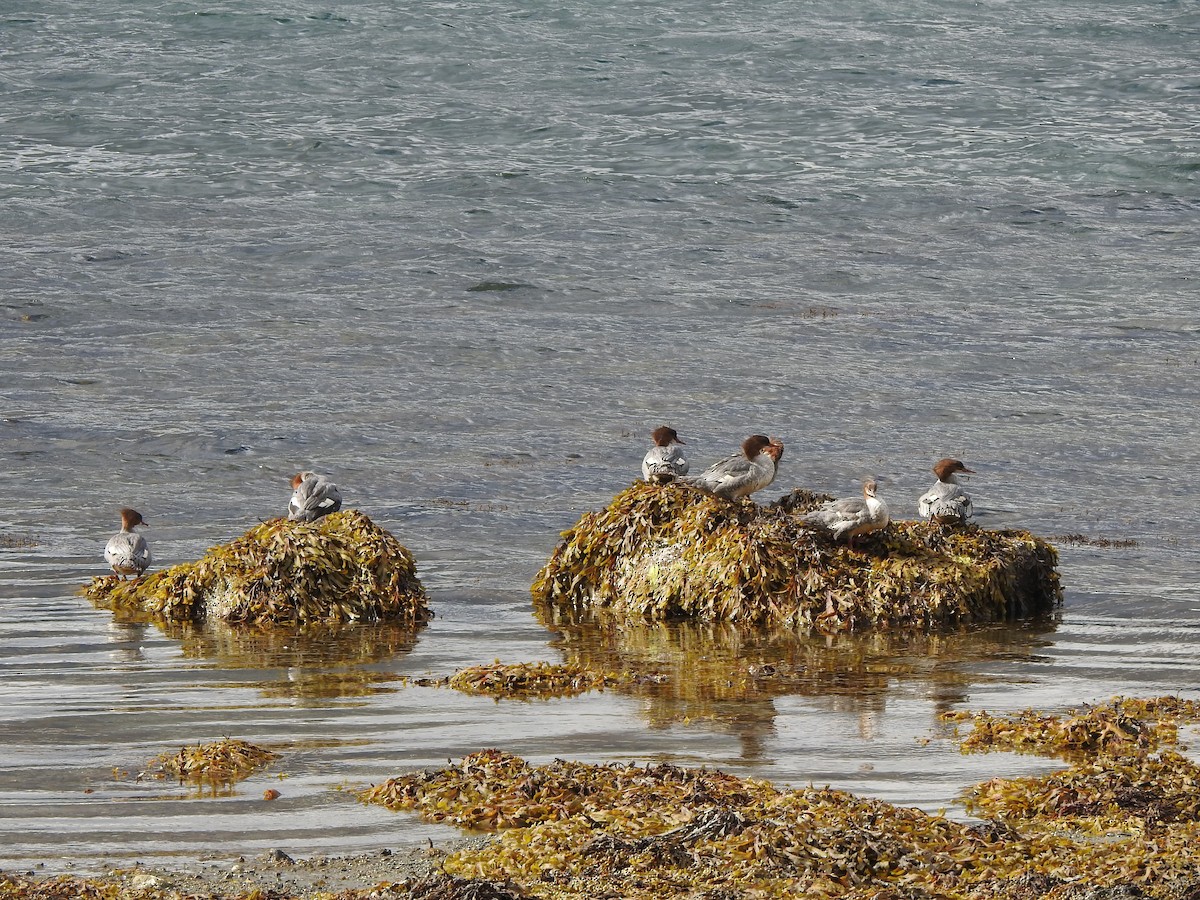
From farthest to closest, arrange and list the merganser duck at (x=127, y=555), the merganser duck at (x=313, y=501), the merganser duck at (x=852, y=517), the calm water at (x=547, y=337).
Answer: the merganser duck at (x=313, y=501), the merganser duck at (x=127, y=555), the merganser duck at (x=852, y=517), the calm water at (x=547, y=337)

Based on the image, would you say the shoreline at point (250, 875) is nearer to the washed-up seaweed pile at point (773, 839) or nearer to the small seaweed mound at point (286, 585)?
the washed-up seaweed pile at point (773, 839)

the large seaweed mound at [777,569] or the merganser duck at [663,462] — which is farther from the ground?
the merganser duck at [663,462]

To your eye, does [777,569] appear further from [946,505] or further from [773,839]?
[773,839]

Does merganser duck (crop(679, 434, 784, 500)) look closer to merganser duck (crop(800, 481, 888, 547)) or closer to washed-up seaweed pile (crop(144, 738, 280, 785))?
merganser duck (crop(800, 481, 888, 547))

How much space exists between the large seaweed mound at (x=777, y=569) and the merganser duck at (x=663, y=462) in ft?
1.42

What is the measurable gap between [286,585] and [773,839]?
4997mm

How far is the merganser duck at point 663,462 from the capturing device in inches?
435

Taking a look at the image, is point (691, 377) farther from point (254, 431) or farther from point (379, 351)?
point (254, 431)

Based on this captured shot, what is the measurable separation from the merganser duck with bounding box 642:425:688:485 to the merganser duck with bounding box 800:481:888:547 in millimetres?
1188

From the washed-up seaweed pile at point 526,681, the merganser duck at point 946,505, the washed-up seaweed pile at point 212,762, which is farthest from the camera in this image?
the merganser duck at point 946,505

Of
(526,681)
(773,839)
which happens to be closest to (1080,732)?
(773,839)

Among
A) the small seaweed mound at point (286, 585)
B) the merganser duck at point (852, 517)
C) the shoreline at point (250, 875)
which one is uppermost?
the merganser duck at point (852, 517)

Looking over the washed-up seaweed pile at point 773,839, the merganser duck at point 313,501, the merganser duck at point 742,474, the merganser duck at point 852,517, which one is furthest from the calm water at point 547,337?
the merganser duck at point 742,474

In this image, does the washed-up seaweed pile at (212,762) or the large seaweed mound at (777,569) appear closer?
the washed-up seaweed pile at (212,762)
